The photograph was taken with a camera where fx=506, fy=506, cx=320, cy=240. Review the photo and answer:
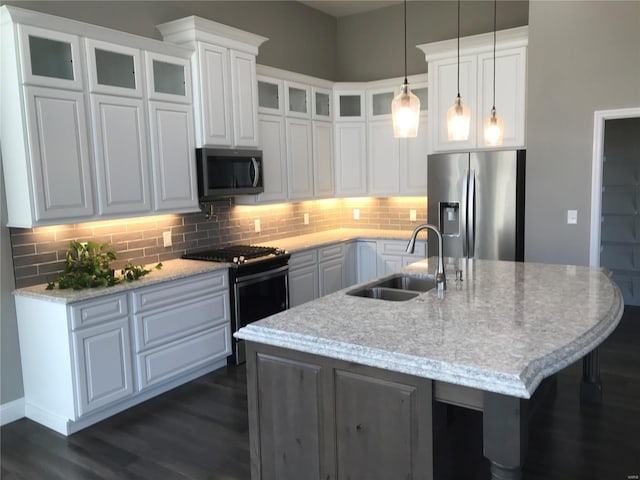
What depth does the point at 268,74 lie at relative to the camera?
500cm

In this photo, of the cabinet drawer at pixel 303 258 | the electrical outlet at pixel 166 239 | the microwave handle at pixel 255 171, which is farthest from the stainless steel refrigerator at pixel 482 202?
the electrical outlet at pixel 166 239

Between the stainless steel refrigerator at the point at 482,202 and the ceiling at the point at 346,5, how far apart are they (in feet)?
7.47

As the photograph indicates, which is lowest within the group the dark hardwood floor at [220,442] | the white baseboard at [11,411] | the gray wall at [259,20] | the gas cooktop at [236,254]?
the dark hardwood floor at [220,442]

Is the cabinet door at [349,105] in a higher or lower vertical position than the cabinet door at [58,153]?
higher

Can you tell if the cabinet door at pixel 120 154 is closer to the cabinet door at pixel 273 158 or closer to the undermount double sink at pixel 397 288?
the cabinet door at pixel 273 158

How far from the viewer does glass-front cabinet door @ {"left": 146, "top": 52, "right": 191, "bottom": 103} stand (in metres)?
3.81

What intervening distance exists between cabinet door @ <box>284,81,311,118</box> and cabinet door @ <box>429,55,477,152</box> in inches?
52.3

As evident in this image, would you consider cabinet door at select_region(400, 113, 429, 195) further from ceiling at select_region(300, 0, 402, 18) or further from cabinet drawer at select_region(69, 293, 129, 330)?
cabinet drawer at select_region(69, 293, 129, 330)

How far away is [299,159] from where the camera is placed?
5.49 meters

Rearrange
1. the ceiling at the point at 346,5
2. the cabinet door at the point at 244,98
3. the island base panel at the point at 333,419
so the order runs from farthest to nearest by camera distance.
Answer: the ceiling at the point at 346,5, the cabinet door at the point at 244,98, the island base panel at the point at 333,419

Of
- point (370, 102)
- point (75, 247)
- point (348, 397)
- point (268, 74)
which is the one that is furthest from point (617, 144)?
point (75, 247)

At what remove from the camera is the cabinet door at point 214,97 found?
4.16 metres

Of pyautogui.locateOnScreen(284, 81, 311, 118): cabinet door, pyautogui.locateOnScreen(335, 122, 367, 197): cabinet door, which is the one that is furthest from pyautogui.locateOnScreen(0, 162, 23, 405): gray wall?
pyautogui.locateOnScreen(335, 122, 367, 197): cabinet door

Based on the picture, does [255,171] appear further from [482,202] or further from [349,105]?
[482,202]
